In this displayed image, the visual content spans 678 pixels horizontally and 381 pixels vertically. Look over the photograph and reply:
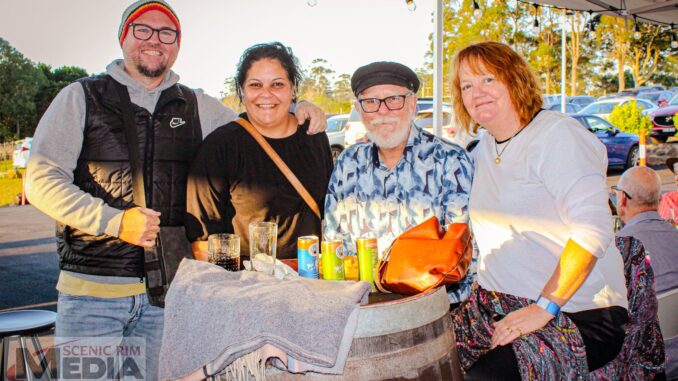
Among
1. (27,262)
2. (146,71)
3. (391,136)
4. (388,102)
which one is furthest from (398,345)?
(27,262)

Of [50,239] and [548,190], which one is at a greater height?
[548,190]

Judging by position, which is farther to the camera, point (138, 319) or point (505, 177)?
point (138, 319)

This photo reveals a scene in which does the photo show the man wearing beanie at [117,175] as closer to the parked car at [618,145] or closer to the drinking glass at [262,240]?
the drinking glass at [262,240]

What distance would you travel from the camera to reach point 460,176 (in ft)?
9.11

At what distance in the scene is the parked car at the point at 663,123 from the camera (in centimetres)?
2155

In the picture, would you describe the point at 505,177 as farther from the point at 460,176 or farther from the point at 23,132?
the point at 23,132

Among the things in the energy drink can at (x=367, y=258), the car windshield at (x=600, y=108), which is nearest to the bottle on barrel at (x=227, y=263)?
the energy drink can at (x=367, y=258)

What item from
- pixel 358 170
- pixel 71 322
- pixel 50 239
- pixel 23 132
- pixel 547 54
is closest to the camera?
pixel 71 322

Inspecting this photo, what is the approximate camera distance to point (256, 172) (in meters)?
2.92

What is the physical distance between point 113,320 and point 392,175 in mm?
1474

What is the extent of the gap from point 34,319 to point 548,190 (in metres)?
2.56

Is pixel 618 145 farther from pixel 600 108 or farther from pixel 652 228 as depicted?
pixel 652 228

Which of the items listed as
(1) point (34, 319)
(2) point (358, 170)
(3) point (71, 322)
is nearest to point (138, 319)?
(3) point (71, 322)

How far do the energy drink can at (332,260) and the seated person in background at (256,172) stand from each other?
522 millimetres
